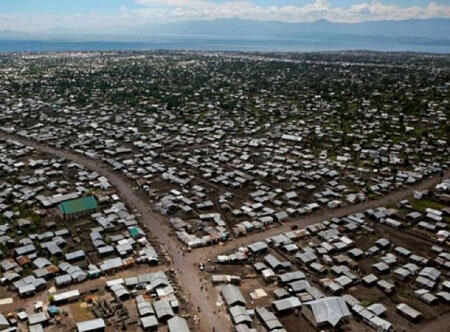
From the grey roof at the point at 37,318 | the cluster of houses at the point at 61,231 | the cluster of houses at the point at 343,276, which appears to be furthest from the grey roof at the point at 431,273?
the grey roof at the point at 37,318

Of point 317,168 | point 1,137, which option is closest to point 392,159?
point 317,168

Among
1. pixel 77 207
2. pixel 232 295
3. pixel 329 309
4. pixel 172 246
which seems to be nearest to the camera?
pixel 329 309

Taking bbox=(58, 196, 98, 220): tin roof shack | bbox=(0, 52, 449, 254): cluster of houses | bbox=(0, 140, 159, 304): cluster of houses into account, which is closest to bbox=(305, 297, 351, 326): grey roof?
bbox=(0, 52, 449, 254): cluster of houses

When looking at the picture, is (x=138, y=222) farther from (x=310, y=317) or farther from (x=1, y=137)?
(x=1, y=137)

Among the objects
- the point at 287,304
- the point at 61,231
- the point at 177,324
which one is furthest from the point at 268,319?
the point at 61,231

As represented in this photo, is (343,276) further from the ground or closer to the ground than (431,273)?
closer to the ground

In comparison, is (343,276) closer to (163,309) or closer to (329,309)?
(329,309)

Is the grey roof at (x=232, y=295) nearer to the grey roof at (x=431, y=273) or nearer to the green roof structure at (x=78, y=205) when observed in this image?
the grey roof at (x=431, y=273)
